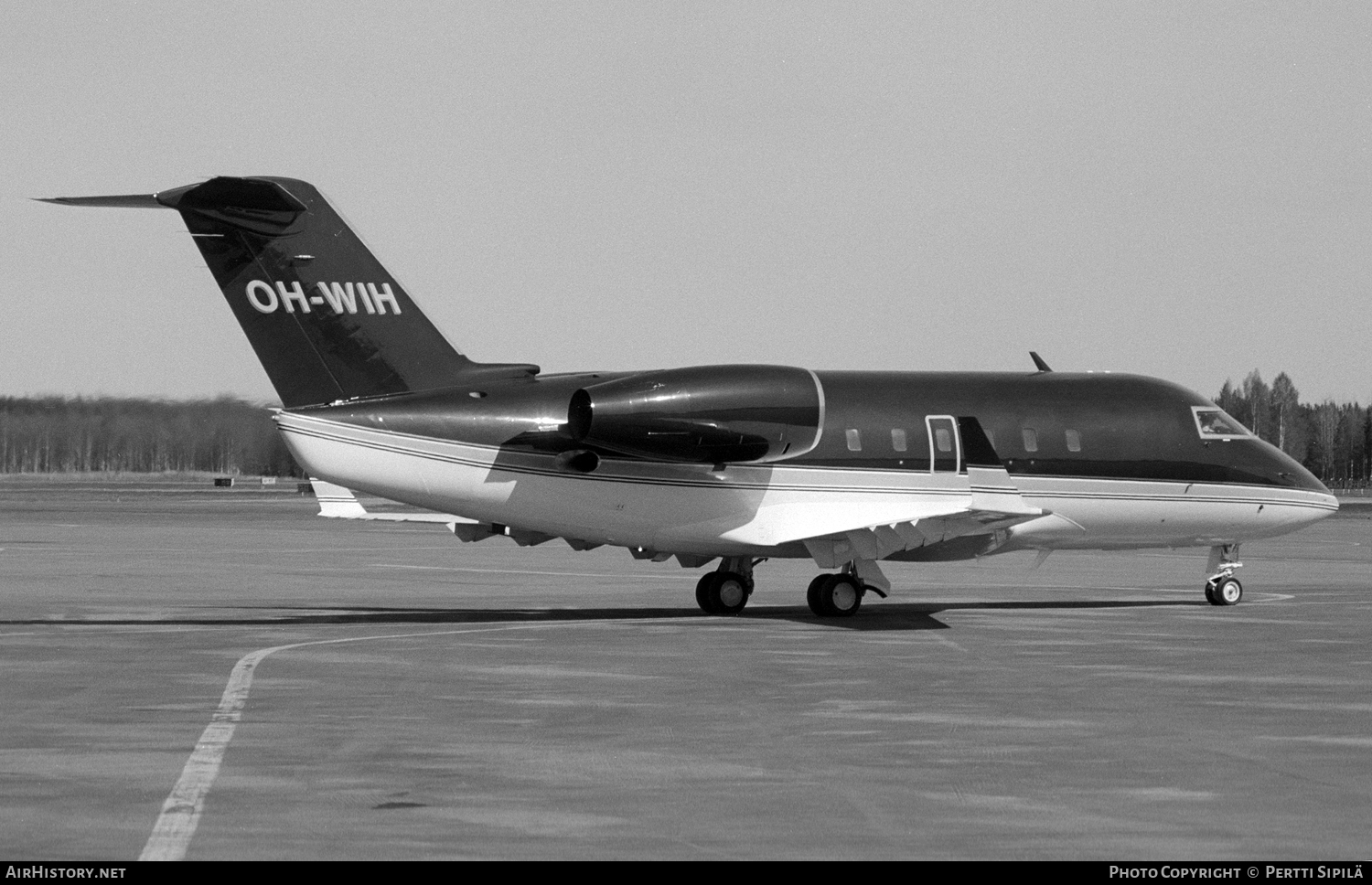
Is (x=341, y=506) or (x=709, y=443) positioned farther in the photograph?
(x=341, y=506)

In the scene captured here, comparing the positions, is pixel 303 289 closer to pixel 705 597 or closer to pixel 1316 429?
pixel 705 597

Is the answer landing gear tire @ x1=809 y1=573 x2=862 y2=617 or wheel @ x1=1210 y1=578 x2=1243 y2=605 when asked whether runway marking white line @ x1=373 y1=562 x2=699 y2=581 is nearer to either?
landing gear tire @ x1=809 y1=573 x2=862 y2=617

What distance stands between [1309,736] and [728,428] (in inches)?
493

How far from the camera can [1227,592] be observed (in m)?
28.3

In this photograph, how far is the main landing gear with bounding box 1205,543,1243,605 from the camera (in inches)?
1113

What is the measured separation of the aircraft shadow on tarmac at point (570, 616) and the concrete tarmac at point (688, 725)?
122 mm

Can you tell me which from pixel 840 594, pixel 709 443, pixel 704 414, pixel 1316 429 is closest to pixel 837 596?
pixel 840 594

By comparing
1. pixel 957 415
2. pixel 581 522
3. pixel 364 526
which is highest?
pixel 957 415

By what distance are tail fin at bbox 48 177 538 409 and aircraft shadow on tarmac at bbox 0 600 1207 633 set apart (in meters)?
3.43

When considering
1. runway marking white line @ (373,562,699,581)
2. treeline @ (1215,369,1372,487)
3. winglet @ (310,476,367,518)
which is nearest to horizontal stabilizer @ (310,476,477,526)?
winglet @ (310,476,367,518)

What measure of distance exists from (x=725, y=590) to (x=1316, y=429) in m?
177
